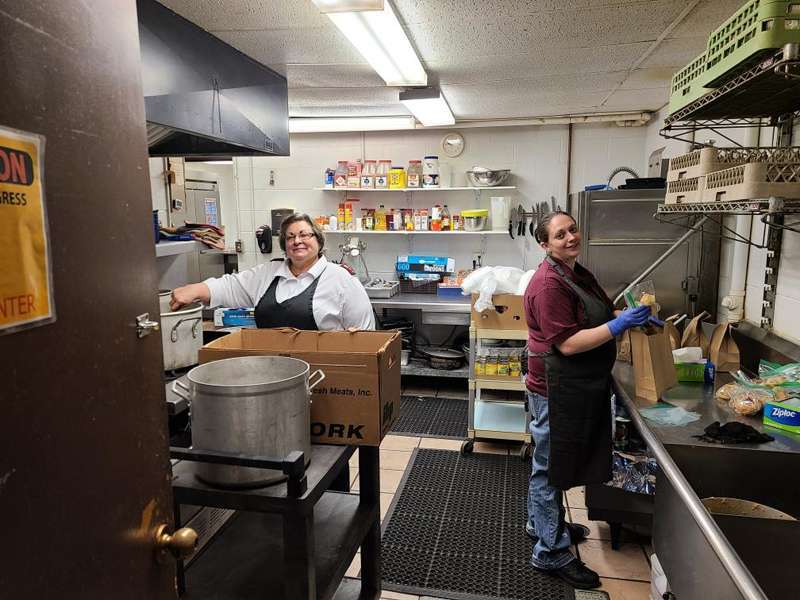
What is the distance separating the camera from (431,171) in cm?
481

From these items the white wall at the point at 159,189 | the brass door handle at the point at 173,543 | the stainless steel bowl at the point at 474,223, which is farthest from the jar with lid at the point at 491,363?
the brass door handle at the point at 173,543

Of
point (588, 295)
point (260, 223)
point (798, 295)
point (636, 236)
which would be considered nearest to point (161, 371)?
point (588, 295)

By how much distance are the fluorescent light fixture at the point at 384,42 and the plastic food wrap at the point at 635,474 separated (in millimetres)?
2123

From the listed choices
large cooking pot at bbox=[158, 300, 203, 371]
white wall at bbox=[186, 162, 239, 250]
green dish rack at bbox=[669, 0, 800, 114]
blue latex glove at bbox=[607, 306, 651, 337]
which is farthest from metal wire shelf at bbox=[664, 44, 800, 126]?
white wall at bbox=[186, 162, 239, 250]

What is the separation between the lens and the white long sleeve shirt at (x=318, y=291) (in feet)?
7.64

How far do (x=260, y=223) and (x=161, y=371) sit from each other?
460 centimetres

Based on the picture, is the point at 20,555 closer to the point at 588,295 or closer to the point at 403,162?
the point at 588,295

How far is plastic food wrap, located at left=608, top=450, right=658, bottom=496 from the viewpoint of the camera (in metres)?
2.51

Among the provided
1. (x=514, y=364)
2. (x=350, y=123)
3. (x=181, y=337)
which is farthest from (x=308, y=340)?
(x=350, y=123)

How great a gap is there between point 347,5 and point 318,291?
1.09 metres

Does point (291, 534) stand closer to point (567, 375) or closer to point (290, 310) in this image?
point (290, 310)

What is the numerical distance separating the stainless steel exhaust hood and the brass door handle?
1.56 meters

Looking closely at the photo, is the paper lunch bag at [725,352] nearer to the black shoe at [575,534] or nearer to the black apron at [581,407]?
the black apron at [581,407]

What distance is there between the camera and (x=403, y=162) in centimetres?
512
